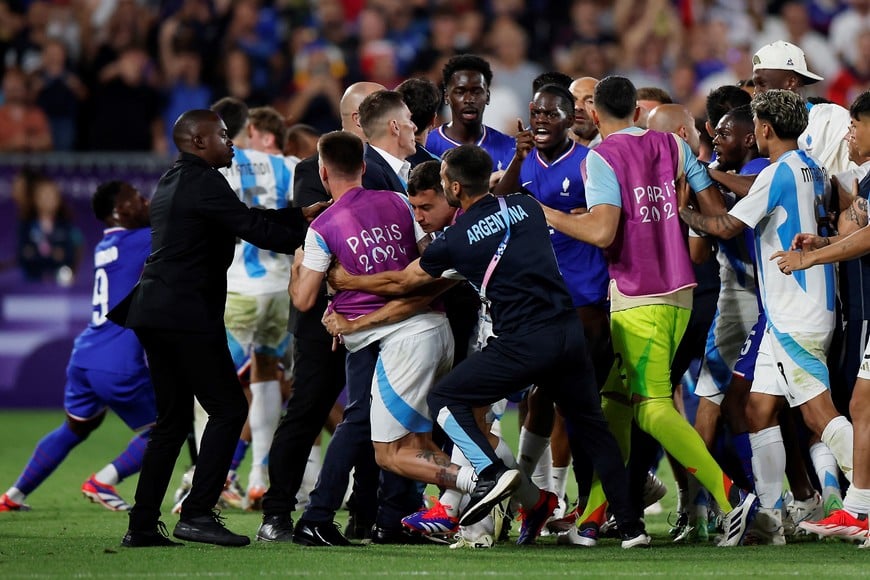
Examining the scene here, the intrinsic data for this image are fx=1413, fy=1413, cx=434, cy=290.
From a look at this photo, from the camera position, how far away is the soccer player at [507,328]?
728cm

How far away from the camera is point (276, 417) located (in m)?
10.7

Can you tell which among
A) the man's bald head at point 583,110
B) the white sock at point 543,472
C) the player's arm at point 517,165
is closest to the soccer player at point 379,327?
the player's arm at point 517,165

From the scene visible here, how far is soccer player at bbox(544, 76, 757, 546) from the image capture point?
25.3 ft

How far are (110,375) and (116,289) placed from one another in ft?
2.02

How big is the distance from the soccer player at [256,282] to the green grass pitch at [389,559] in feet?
7.17

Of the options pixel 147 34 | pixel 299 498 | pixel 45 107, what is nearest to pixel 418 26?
pixel 147 34

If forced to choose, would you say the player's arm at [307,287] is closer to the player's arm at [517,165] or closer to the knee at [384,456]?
the knee at [384,456]

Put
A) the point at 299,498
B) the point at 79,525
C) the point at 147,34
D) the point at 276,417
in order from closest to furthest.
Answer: the point at 79,525 < the point at 299,498 < the point at 276,417 < the point at 147,34

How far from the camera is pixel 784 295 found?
7945 mm

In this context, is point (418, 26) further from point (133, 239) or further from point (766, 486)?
point (766, 486)

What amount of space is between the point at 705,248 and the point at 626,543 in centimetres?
172

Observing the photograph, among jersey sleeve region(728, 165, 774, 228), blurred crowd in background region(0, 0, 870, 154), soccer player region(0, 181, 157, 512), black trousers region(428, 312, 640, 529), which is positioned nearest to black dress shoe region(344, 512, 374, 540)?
black trousers region(428, 312, 640, 529)

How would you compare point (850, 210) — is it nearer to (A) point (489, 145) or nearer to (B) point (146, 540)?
(A) point (489, 145)

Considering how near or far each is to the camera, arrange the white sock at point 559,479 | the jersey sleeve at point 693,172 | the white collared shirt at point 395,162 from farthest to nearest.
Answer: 1. the white sock at point 559,479
2. the white collared shirt at point 395,162
3. the jersey sleeve at point 693,172
